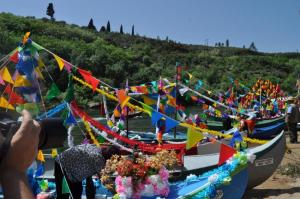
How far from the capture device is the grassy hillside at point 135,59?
64812mm

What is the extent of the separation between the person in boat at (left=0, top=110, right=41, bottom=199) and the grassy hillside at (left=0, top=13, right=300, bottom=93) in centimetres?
4242

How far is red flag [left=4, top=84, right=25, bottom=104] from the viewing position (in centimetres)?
811

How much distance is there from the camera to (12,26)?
87.3 meters

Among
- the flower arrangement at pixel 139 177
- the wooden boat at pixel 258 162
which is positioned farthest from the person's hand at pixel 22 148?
the wooden boat at pixel 258 162

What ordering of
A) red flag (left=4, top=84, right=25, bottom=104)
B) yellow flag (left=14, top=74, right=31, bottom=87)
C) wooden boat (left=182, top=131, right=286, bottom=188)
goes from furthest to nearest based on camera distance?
wooden boat (left=182, top=131, right=286, bottom=188) < red flag (left=4, top=84, right=25, bottom=104) < yellow flag (left=14, top=74, right=31, bottom=87)

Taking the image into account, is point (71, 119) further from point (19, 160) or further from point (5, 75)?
point (19, 160)

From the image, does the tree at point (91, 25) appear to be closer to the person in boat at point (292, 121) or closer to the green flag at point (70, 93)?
the person in boat at point (292, 121)

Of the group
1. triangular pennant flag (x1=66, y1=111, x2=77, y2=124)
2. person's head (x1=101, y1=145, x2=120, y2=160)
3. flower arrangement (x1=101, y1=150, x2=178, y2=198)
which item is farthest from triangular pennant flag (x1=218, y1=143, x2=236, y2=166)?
triangular pennant flag (x1=66, y1=111, x2=77, y2=124)

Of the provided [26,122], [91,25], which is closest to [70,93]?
[26,122]

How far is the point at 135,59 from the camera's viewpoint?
81500 millimetres

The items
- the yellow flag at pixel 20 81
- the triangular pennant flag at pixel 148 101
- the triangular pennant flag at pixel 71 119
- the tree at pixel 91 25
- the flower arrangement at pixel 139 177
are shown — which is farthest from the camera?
the tree at pixel 91 25

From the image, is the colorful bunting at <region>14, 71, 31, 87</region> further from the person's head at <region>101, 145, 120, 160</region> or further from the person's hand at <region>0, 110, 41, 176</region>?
the person's hand at <region>0, 110, 41, 176</region>

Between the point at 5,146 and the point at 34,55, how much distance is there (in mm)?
7312

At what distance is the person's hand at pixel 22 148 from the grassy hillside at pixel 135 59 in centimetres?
4240
